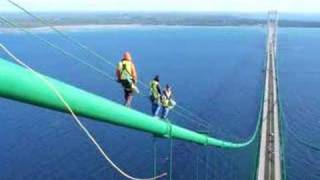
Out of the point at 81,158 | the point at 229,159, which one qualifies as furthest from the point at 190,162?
the point at 81,158

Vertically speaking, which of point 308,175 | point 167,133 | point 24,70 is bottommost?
point 308,175

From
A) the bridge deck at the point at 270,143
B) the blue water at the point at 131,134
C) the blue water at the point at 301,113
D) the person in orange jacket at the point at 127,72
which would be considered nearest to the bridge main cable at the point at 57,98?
the person in orange jacket at the point at 127,72

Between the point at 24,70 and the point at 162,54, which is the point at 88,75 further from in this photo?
the point at 24,70

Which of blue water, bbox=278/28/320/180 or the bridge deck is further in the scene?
blue water, bbox=278/28/320/180

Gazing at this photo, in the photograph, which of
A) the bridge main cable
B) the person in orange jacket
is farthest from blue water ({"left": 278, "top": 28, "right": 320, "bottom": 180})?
the bridge main cable

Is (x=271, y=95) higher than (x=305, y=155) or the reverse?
higher

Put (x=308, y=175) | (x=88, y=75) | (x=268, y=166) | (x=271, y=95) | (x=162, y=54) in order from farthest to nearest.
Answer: (x=162, y=54), (x=88, y=75), (x=271, y=95), (x=308, y=175), (x=268, y=166)

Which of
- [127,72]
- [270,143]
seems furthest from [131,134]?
[127,72]

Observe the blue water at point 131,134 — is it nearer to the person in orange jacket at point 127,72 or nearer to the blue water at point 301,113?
the blue water at point 301,113

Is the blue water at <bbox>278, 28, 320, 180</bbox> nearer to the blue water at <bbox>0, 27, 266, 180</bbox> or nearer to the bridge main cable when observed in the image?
the blue water at <bbox>0, 27, 266, 180</bbox>

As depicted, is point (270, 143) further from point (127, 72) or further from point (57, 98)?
point (57, 98)
